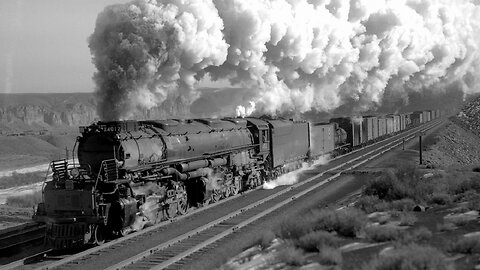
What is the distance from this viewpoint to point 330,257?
374 inches

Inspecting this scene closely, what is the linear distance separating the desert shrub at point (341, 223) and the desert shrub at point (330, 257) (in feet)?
7.08

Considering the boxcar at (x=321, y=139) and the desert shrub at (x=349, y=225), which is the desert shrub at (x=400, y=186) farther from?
the boxcar at (x=321, y=139)

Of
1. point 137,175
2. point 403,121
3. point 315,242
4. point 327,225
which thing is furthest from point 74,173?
point 403,121

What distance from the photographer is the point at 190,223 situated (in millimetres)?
17031

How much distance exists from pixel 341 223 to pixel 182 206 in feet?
26.6

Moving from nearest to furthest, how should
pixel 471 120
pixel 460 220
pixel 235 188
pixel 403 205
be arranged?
pixel 460 220 → pixel 403 205 → pixel 235 188 → pixel 471 120

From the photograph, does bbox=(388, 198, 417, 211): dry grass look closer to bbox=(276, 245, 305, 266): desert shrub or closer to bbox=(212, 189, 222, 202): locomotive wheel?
bbox=(276, 245, 305, 266): desert shrub

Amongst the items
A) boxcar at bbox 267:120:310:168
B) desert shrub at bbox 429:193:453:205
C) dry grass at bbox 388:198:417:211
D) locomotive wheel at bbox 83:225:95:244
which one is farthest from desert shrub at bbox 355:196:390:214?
boxcar at bbox 267:120:310:168

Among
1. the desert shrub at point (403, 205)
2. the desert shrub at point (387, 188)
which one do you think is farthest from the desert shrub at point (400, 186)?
the desert shrub at point (403, 205)

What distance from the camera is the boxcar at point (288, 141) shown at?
27.7 meters

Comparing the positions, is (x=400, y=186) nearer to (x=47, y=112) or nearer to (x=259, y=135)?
(x=259, y=135)

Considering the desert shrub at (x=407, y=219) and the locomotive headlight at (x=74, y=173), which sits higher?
the locomotive headlight at (x=74, y=173)

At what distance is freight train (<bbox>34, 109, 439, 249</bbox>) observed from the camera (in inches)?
572

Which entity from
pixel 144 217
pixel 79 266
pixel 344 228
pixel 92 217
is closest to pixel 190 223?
pixel 144 217
